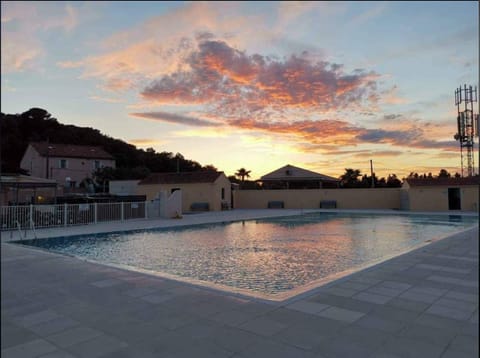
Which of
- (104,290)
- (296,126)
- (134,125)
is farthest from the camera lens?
(296,126)

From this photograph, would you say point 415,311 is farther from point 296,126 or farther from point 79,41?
point 296,126

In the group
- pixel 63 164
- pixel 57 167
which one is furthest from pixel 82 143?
pixel 57 167

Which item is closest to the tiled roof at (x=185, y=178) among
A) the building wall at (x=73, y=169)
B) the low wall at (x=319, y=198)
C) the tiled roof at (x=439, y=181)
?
the low wall at (x=319, y=198)

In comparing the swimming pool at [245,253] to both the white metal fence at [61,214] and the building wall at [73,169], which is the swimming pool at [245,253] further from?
the building wall at [73,169]

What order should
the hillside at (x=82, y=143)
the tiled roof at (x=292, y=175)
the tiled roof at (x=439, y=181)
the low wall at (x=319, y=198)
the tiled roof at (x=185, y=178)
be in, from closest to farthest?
the tiled roof at (x=439, y=181)
the tiled roof at (x=185, y=178)
the low wall at (x=319, y=198)
the tiled roof at (x=292, y=175)
the hillside at (x=82, y=143)

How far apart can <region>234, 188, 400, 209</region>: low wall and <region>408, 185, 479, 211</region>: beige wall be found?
2229mm

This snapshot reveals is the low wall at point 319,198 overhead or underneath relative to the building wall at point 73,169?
underneath

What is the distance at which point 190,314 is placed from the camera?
354 cm

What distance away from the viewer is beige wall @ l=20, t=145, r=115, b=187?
3297cm

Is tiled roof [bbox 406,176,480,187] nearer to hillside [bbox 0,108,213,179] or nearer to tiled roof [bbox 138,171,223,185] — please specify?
tiled roof [bbox 138,171,223,185]

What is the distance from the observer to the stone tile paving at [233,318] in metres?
2.75

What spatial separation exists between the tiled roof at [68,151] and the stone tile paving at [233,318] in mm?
31605

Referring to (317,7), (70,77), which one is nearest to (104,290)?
(70,77)

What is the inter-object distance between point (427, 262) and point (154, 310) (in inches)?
202
